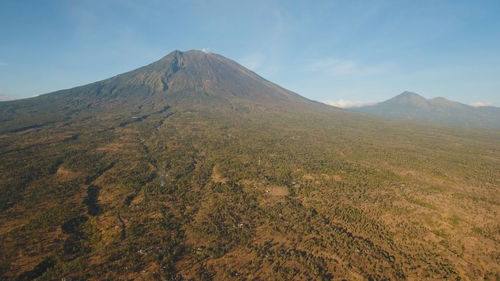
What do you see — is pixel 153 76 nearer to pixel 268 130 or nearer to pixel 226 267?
pixel 268 130

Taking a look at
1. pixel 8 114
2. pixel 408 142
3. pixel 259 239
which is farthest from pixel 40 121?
pixel 408 142

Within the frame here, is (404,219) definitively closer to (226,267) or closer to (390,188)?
(390,188)

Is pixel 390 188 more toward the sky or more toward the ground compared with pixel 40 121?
more toward the ground

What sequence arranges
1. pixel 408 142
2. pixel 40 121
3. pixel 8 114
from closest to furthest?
1. pixel 408 142
2. pixel 40 121
3. pixel 8 114

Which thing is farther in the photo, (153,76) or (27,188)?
(153,76)

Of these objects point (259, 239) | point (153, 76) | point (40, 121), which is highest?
point (153, 76)

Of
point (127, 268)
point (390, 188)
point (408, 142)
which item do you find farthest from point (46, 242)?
point (408, 142)

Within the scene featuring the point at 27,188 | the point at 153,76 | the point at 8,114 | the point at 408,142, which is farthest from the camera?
the point at 153,76
